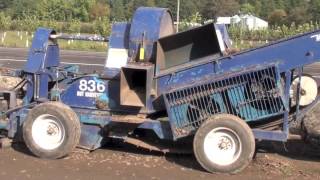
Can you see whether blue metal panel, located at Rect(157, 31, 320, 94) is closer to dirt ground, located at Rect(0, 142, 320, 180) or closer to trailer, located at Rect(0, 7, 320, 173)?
trailer, located at Rect(0, 7, 320, 173)

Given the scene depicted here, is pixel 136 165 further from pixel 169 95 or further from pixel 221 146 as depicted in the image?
pixel 221 146

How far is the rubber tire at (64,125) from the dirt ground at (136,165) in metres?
0.12

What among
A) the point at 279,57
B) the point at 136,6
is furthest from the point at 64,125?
the point at 136,6

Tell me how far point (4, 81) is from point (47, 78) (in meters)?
6.81

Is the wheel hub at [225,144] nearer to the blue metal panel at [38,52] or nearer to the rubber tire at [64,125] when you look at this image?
the rubber tire at [64,125]

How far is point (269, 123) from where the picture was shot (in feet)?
26.1

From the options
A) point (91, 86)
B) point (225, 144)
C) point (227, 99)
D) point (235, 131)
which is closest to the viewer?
point (235, 131)

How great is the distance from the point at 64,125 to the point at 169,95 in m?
1.56

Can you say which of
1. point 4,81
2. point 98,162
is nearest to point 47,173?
point 98,162

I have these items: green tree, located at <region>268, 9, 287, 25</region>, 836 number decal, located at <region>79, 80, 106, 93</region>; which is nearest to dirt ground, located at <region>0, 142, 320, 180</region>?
836 number decal, located at <region>79, 80, 106, 93</region>

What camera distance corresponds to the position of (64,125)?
8273mm

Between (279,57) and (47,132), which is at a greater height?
(279,57)

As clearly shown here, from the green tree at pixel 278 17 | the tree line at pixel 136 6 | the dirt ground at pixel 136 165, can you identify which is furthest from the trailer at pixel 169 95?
the green tree at pixel 278 17

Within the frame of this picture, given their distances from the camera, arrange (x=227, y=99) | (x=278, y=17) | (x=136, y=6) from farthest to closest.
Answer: (x=278, y=17), (x=136, y=6), (x=227, y=99)
